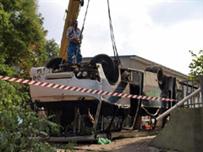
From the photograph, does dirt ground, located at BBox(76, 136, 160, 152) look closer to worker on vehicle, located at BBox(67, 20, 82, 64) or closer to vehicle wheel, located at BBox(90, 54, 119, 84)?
vehicle wheel, located at BBox(90, 54, 119, 84)

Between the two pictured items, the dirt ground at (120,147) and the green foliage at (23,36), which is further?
the green foliage at (23,36)

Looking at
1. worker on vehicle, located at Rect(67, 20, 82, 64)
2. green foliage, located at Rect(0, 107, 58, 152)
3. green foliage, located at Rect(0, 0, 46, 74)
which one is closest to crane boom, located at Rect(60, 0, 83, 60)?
worker on vehicle, located at Rect(67, 20, 82, 64)

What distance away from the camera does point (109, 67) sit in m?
14.6

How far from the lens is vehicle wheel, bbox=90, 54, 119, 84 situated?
14.4m

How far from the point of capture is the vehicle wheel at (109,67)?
14.4 meters

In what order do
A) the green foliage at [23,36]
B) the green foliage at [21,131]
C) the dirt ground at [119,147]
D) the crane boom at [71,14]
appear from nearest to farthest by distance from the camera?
the green foliage at [21,131] < the dirt ground at [119,147] < the crane boom at [71,14] < the green foliage at [23,36]

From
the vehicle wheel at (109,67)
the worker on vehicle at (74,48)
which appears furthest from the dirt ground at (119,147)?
the worker on vehicle at (74,48)

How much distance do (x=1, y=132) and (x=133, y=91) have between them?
35.7 feet

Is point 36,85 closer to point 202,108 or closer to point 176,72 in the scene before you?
point 202,108

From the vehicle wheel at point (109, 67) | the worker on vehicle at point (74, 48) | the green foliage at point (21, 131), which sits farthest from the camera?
the worker on vehicle at point (74, 48)

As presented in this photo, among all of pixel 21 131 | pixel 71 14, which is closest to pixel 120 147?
pixel 71 14

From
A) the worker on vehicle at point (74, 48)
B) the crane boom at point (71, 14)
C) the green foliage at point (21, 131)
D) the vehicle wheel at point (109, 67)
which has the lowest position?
the green foliage at point (21, 131)

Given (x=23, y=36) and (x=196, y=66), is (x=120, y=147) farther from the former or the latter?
(x=23, y=36)

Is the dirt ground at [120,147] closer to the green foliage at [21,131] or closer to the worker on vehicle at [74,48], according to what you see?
the worker on vehicle at [74,48]
